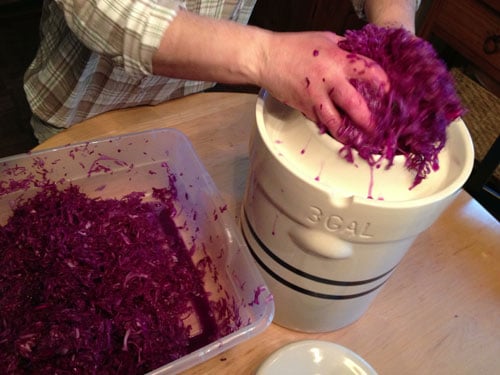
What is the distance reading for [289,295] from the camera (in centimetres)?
58

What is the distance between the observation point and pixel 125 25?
50 cm

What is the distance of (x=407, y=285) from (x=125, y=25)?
519 mm

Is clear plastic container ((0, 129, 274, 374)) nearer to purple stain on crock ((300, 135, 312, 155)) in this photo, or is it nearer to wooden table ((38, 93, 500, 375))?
wooden table ((38, 93, 500, 375))

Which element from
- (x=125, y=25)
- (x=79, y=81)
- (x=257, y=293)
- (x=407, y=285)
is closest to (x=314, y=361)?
(x=257, y=293)

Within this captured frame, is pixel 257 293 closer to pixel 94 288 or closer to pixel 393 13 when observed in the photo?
pixel 94 288

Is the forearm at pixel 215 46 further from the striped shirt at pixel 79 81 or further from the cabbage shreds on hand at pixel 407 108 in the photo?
the striped shirt at pixel 79 81

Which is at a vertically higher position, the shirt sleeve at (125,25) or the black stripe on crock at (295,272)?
the shirt sleeve at (125,25)

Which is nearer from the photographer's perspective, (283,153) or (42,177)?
(283,153)

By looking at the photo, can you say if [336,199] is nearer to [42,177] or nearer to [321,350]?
[321,350]

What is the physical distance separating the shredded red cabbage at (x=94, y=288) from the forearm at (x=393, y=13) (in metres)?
0.44

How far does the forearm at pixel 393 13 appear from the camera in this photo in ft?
2.16

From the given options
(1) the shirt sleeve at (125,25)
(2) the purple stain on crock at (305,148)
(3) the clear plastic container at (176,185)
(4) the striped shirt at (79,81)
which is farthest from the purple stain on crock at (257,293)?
(4) the striped shirt at (79,81)

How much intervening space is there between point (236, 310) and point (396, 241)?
24 centimetres

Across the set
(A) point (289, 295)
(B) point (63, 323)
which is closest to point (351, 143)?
(A) point (289, 295)
